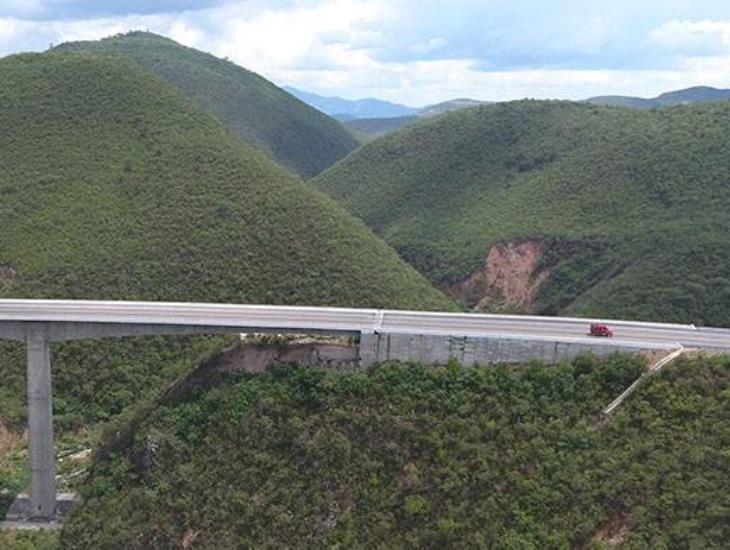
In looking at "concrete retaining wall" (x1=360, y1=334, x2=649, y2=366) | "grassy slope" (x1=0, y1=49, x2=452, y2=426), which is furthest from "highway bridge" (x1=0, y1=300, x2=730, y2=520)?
"grassy slope" (x1=0, y1=49, x2=452, y2=426)

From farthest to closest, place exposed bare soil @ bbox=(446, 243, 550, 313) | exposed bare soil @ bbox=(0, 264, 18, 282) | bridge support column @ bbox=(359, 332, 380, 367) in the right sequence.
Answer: exposed bare soil @ bbox=(446, 243, 550, 313), exposed bare soil @ bbox=(0, 264, 18, 282), bridge support column @ bbox=(359, 332, 380, 367)

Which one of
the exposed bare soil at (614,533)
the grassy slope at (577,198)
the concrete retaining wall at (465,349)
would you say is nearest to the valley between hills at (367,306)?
the exposed bare soil at (614,533)

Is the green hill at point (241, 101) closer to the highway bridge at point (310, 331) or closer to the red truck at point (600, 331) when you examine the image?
the highway bridge at point (310, 331)

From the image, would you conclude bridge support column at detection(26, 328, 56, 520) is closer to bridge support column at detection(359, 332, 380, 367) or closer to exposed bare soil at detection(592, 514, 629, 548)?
bridge support column at detection(359, 332, 380, 367)

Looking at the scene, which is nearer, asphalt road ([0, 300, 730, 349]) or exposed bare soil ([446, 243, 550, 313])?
asphalt road ([0, 300, 730, 349])

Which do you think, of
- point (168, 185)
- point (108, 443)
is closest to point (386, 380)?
point (108, 443)

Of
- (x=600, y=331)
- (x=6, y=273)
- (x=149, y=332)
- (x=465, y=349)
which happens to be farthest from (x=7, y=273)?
(x=600, y=331)

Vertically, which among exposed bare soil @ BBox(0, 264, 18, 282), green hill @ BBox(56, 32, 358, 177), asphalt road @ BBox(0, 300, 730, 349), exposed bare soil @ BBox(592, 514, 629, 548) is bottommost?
exposed bare soil @ BBox(592, 514, 629, 548)

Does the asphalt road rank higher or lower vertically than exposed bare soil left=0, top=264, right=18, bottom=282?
lower

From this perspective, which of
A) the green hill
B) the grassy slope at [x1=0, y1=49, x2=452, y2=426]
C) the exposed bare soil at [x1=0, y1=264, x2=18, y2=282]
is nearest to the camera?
the grassy slope at [x1=0, y1=49, x2=452, y2=426]
